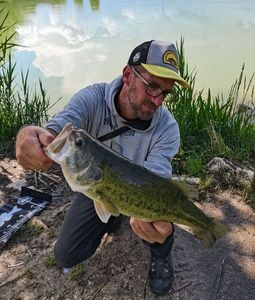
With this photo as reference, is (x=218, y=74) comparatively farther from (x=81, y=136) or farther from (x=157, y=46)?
(x=81, y=136)

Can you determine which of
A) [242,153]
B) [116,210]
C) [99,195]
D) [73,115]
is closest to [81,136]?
[99,195]

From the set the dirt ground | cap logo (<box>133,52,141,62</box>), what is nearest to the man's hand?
the dirt ground

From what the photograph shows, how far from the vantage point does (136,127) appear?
2488 mm

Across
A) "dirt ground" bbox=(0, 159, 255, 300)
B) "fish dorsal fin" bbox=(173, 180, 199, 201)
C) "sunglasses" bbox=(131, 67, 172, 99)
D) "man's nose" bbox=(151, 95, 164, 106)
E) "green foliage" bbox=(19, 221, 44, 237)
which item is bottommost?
"dirt ground" bbox=(0, 159, 255, 300)

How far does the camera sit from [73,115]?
2352 millimetres

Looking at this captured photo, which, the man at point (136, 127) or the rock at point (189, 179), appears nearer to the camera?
the man at point (136, 127)

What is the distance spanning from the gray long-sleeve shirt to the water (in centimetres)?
384

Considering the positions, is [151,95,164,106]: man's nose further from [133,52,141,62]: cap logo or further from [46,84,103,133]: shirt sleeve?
[46,84,103,133]: shirt sleeve

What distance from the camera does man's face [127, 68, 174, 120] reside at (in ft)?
7.31

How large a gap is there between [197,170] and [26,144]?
2.16 m

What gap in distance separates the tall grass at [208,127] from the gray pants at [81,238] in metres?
1.38

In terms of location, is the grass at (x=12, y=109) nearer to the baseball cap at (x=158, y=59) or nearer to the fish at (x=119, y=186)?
the baseball cap at (x=158, y=59)

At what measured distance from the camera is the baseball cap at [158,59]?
85.1 inches

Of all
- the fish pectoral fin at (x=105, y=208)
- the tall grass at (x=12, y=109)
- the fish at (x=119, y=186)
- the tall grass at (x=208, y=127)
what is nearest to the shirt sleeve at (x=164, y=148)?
the fish at (x=119, y=186)
